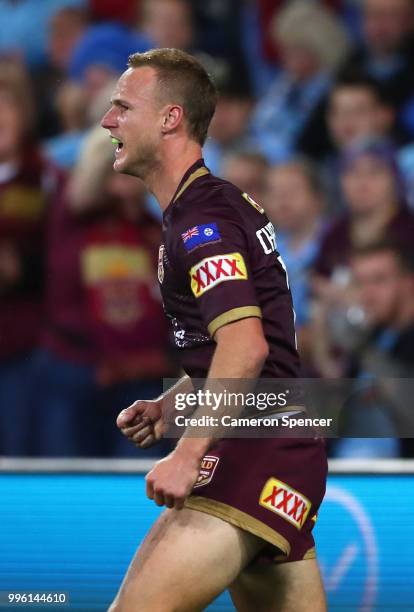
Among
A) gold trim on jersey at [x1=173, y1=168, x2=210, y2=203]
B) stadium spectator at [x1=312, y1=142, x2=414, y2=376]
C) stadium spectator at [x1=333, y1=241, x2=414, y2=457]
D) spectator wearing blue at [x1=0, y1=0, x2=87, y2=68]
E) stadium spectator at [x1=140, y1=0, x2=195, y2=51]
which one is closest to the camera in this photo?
gold trim on jersey at [x1=173, y1=168, x2=210, y2=203]

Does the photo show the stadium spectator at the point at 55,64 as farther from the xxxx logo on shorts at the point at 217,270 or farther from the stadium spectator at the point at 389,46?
the xxxx logo on shorts at the point at 217,270

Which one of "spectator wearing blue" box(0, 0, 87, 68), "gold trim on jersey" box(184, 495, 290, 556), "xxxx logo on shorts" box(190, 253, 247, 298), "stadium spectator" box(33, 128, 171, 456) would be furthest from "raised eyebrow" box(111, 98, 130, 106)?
"spectator wearing blue" box(0, 0, 87, 68)

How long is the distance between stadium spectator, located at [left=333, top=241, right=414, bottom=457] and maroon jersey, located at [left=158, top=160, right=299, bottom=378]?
1999 millimetres

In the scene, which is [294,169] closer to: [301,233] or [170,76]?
[301,233]

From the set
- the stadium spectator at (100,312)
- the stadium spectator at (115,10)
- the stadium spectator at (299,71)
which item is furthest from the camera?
the stadium spectator at (115,10)

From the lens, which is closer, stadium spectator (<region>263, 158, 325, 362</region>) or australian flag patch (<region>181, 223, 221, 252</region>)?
australian flag patch (<region>181, 223, 221, 252</region>)

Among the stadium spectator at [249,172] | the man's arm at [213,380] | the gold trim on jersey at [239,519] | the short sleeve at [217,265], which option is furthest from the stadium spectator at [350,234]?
the man's arm at [213,380]

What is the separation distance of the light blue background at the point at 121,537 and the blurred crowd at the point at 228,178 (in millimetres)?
878

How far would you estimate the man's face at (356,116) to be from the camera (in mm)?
6129

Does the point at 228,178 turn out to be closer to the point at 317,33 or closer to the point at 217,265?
the point at 317,33

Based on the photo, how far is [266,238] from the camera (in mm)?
2934

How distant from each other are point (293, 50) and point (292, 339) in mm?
3889

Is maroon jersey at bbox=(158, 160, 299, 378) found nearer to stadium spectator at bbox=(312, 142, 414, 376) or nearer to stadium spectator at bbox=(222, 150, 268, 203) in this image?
stadium spectator at bbox=(312, 142, 414, 376)

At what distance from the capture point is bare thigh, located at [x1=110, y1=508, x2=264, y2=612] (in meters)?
2.79
